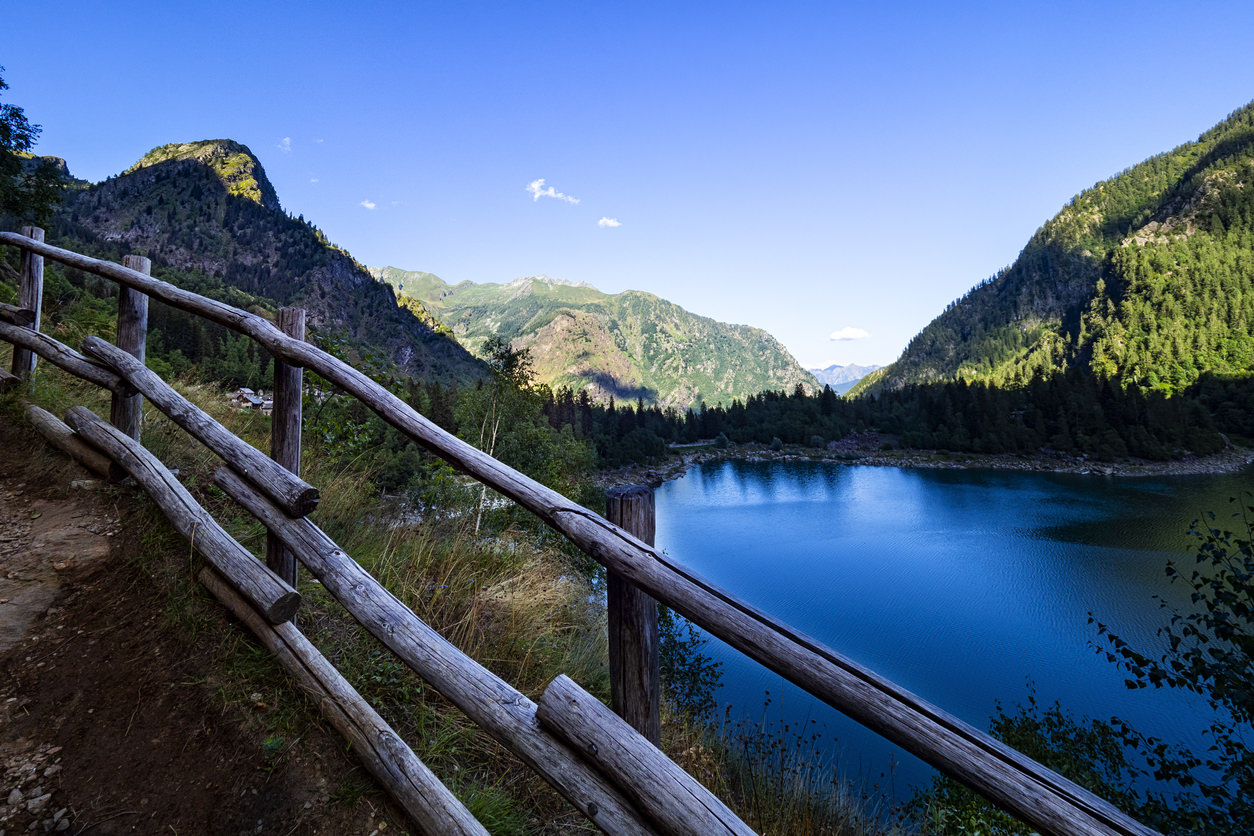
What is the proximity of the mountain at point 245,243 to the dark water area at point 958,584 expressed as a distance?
104m

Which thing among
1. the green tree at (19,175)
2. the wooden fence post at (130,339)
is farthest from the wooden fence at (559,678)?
the green tree at (19,175)

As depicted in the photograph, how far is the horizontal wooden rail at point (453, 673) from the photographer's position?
175 cm

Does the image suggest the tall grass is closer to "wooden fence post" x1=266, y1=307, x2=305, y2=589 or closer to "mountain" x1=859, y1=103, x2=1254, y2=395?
"wooden fence post" x1=266, y1=307, x2=305, y2=589

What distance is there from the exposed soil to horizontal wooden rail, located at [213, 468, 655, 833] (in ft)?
1.70

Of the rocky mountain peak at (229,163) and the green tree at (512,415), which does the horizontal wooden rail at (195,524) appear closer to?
the green tree at (512,415)

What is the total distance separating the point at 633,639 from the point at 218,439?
9.19 feet

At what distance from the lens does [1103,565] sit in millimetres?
25812

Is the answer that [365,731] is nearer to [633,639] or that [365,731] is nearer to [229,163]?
[633,639]

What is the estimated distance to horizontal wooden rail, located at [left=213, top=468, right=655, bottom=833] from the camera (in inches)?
68.8

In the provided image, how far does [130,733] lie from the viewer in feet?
7.24

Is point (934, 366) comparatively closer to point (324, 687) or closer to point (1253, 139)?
point (1253, 139)

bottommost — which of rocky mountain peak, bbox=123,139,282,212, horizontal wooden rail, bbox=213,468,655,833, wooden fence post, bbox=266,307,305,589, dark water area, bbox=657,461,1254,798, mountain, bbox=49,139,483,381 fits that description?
dark water area, bbox=657,461,1254,798

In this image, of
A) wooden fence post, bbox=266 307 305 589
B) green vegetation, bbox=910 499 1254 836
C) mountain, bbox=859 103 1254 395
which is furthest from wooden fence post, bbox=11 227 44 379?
mountain, bbox=859 103 1254 395

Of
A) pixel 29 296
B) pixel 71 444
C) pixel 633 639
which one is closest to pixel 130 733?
pixel 633 639
